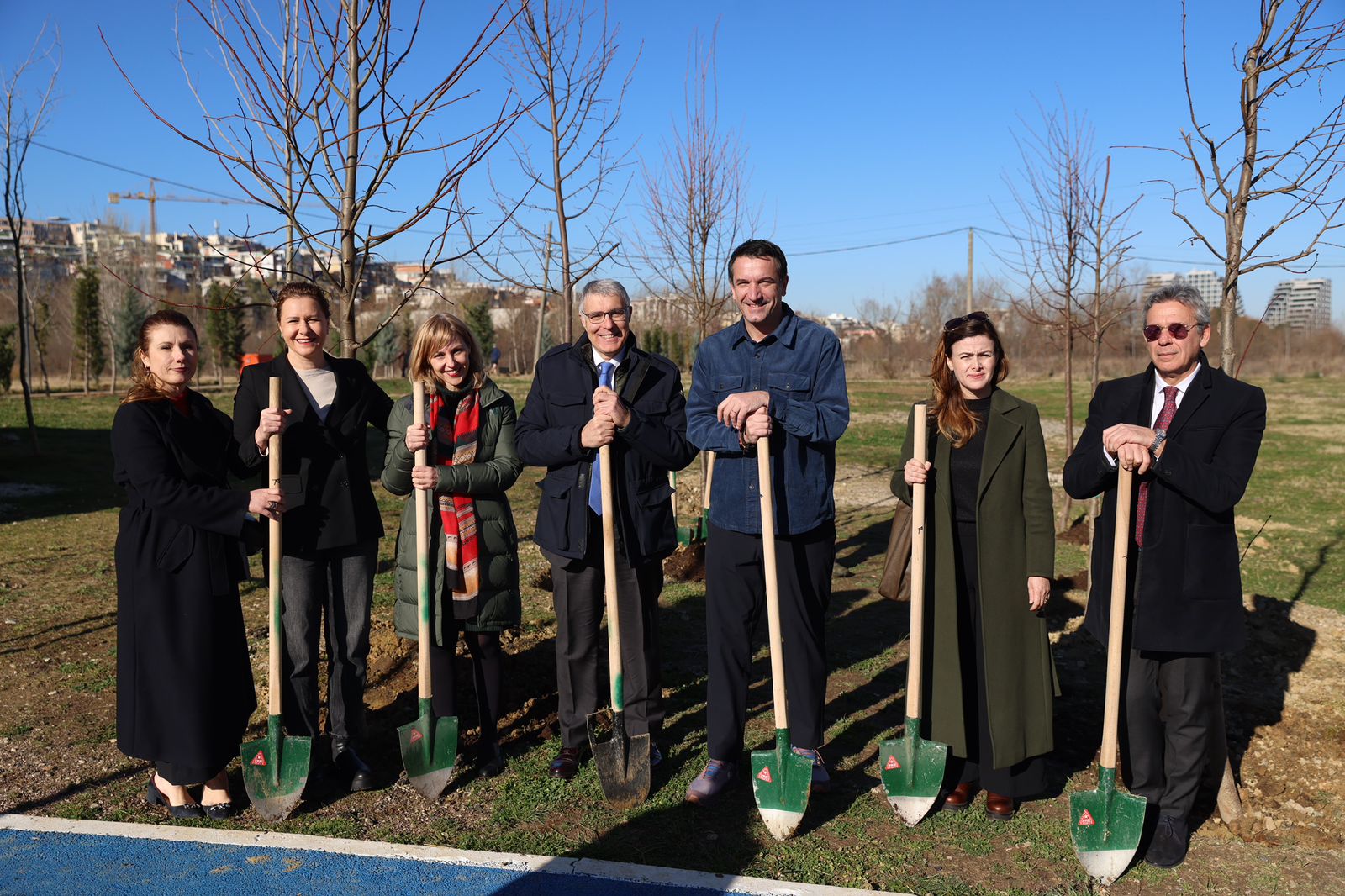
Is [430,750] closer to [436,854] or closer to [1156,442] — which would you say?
[436,854]

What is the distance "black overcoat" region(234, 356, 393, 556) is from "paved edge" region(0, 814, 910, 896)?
42.4 inches

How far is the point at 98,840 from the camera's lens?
360 centimetres

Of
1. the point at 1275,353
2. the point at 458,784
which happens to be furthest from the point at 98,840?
the point at 1275,353

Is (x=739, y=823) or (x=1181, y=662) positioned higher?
(x=1181, y=662)

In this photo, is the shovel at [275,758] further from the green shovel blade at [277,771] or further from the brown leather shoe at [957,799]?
A: the brown leather shoe at [957,799]

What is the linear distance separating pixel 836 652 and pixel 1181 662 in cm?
277

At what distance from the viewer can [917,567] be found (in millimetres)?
3715

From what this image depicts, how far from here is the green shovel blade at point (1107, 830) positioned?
11.1 feet

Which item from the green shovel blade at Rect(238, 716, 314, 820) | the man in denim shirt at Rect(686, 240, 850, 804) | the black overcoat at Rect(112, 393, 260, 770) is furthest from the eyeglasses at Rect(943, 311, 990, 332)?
the green shovel blade at Rect(238, 716, 314, 820)

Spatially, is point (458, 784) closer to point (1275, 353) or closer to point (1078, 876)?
point (1078, 876)

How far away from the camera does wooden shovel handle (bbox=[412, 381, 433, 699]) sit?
395cm

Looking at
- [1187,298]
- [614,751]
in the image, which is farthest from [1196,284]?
[614,751]

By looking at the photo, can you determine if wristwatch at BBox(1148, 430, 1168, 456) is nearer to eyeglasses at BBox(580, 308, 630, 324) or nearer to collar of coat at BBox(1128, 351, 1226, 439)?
collar of coat at BBox(1128, 351, 1226, 439)

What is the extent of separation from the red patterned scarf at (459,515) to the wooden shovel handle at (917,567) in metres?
1.75
